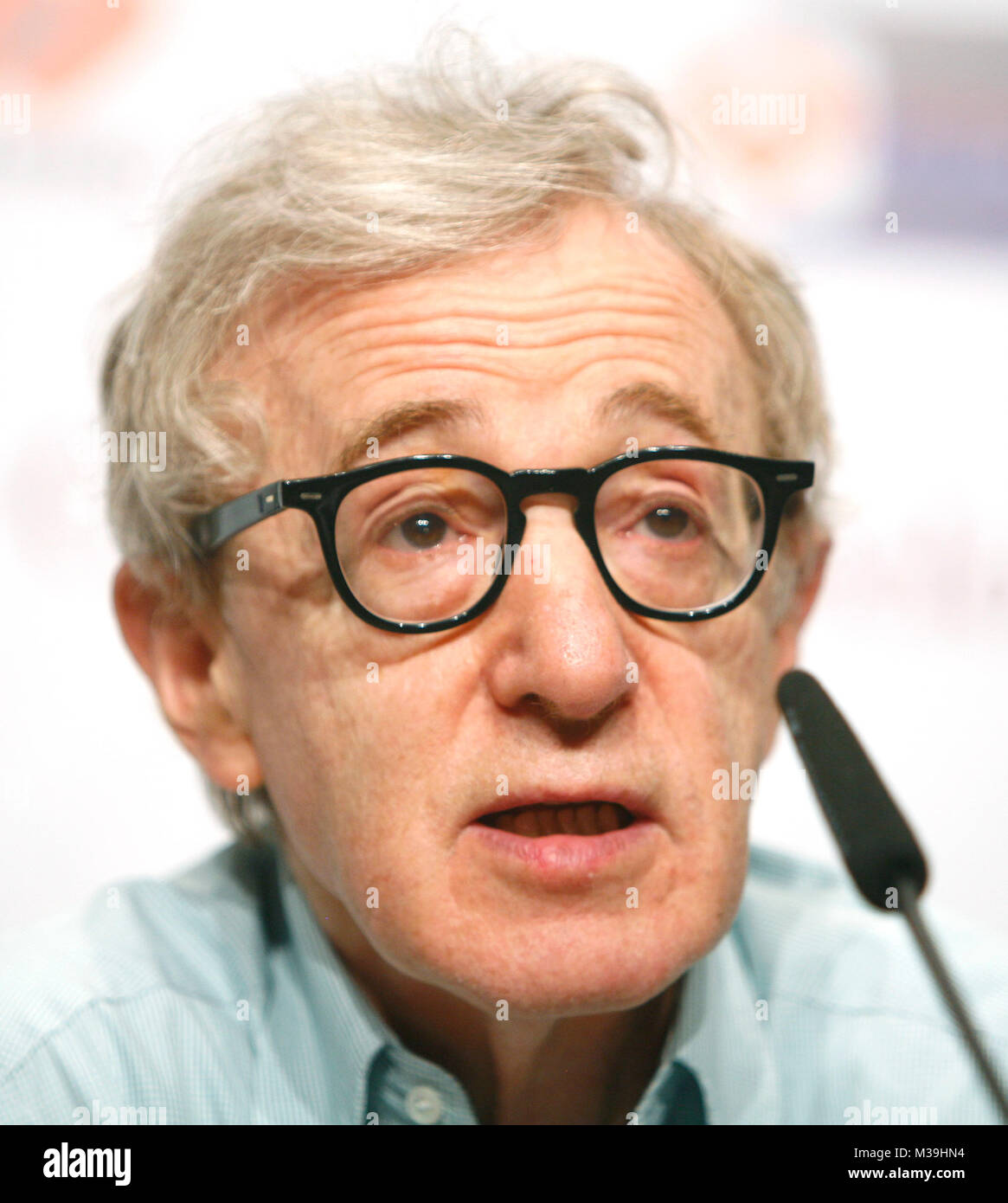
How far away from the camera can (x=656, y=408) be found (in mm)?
1048

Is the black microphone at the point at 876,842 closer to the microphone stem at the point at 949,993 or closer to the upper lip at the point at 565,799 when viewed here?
the microphone stem at the point at 949,993

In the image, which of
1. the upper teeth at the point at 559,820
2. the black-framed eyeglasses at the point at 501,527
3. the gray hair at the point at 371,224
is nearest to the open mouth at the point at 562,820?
the upper teeth at the point at 559,820

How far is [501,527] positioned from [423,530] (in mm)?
75

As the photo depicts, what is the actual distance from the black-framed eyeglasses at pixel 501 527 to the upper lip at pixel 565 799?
0.52 ft

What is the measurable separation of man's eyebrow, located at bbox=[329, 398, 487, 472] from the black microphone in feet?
1.36

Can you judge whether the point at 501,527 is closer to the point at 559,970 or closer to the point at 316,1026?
the point at 559,970

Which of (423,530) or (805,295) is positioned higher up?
(805,295)

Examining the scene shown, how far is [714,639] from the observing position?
1.04 meters

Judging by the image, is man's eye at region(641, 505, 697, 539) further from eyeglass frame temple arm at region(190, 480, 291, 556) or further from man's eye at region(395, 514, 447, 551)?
eyeglass frame temple arm at region(190, 480, 291, 556)

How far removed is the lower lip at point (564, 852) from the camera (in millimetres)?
933

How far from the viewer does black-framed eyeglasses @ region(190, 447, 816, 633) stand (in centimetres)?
98

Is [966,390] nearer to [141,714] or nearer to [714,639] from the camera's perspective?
[714,639]

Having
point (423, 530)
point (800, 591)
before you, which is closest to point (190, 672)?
point (423, 530)
